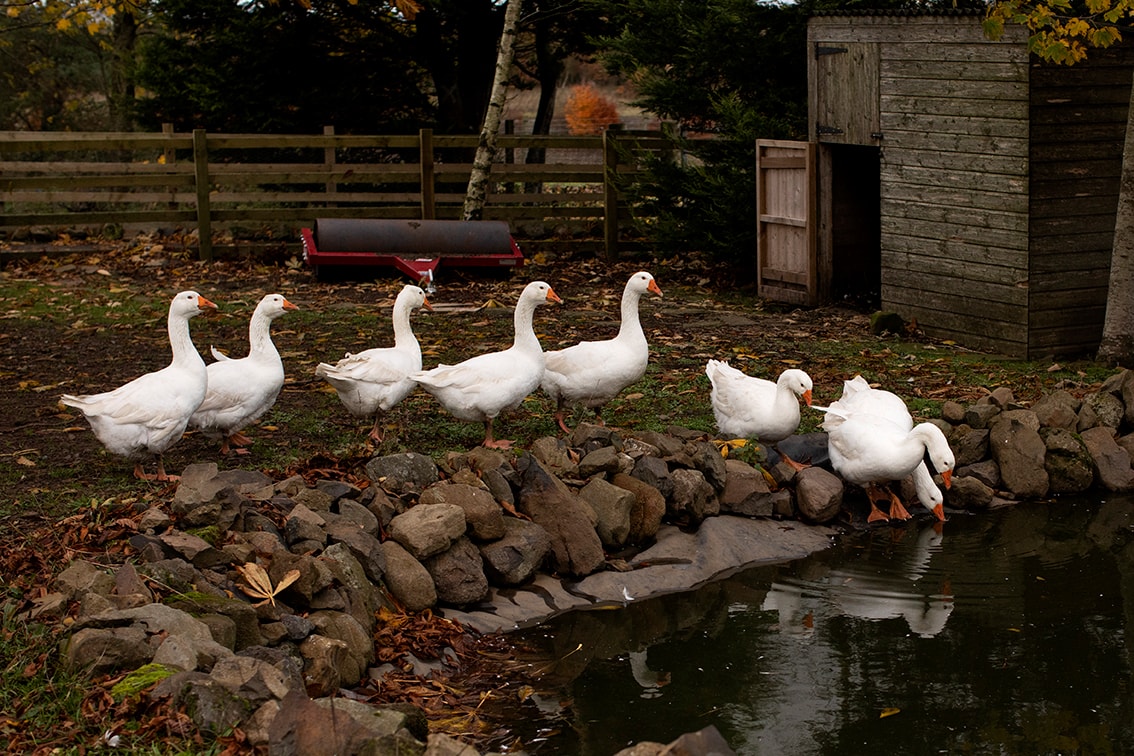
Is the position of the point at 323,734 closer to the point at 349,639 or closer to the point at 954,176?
the point at 349,639

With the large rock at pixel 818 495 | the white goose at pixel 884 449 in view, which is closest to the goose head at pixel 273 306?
the large rock at pixel 818 495

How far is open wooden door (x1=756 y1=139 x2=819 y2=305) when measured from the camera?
14711 mm

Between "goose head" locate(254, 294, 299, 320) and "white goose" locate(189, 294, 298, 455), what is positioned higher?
"goose head" locate(254, 294, 299, 320)

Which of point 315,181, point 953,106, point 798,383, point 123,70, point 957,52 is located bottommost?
point 798,383

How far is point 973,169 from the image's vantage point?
12.3 metres

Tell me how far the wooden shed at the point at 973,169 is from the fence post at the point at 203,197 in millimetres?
8840

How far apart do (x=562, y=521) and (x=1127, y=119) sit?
24.8ft

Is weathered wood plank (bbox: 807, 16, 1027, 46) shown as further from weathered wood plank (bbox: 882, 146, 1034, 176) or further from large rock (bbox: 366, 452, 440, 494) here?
large rock (bbox: 366, 452, 440, 494)

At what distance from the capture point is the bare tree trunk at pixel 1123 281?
1101 cm

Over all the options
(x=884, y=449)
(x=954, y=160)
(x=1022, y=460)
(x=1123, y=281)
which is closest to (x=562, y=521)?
(x=884, y=449)

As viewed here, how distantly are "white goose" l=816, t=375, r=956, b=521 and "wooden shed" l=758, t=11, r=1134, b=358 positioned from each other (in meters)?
4.15

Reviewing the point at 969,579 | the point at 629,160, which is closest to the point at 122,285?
the point at 629,160

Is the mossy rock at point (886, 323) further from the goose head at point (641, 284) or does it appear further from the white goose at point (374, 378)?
the white goose at point (374, 378)

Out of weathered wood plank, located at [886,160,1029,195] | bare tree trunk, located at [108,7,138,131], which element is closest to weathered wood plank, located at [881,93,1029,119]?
weathered wood plank, located at [886,160,1029,195]
